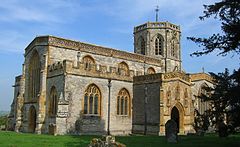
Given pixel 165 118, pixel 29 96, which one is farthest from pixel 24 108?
pixel 165 118

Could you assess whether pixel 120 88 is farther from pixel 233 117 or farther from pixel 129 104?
pixel 233 117

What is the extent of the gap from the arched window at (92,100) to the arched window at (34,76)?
5559 mm

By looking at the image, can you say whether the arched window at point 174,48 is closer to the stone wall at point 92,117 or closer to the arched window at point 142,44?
the arched window at point 142,44

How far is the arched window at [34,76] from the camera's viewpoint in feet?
109

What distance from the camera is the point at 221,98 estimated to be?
15797mm

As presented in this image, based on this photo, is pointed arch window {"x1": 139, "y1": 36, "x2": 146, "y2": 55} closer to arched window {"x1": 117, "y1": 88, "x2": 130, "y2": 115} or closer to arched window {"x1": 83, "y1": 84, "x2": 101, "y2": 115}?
arched window {"x1": 117, "y1": 88, "x2": 130, "y2": 115}

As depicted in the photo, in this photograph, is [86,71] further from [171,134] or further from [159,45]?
[159,45]

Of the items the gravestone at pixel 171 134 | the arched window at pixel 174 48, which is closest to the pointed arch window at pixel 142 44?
the arched window at pixel 174 48

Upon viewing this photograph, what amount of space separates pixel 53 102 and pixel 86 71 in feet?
14.5

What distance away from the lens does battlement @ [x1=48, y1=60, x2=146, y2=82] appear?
29406mm

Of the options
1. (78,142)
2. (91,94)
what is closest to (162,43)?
(91,94)

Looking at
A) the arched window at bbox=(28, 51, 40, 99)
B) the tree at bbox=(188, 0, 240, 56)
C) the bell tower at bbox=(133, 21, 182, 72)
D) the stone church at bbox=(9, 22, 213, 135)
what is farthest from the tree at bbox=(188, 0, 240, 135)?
the bell tower at bbox=(133, 21, 182, 72)

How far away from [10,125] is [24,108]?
7.74 meters

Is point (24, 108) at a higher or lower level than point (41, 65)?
lower
